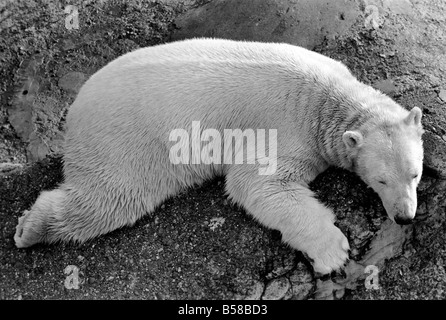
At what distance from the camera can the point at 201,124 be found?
5.75 meters

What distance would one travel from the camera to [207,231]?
573 cm

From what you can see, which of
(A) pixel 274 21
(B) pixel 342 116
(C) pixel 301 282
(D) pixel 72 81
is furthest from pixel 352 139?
(D) pixel 72 81

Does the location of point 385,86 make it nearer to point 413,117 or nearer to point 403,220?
point 413,117

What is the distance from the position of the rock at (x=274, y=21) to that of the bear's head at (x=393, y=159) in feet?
6.75

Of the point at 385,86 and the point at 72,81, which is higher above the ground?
the point at 385,86

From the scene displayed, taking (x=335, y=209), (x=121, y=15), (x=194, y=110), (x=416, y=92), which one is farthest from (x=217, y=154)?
(x=121, y=15)

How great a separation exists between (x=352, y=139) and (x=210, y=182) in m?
1.56

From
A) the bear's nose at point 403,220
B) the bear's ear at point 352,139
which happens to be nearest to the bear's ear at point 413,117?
the bear's ear at point 352,139

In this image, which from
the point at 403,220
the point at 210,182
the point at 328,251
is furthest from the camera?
the point at 210,182

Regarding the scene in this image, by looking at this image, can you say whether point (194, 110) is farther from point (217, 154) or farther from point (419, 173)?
point (419, 173)

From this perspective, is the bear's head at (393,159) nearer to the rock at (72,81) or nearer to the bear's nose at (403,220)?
the bear's nose at (403,220)

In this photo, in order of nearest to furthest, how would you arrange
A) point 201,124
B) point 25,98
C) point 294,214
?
1. point 294,214
2. point 201,124
3. point 25,98

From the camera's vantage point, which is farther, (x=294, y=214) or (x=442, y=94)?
(x=442, y=94)

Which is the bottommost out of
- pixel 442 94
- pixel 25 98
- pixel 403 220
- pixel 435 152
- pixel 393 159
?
pixel 25 98
